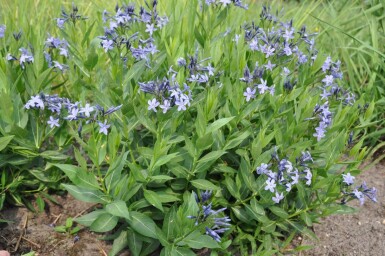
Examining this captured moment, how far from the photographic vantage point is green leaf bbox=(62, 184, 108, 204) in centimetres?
232

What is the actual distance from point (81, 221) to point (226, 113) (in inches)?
36.8

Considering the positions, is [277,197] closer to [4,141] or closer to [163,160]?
[163,160]

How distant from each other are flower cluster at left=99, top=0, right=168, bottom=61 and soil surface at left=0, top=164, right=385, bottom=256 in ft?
3.53

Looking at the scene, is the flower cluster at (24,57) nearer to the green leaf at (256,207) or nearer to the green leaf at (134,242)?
the green leaf at (134,242)

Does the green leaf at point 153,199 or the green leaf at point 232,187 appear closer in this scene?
the green leaf at point 153,199

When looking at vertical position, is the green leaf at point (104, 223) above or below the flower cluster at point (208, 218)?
below

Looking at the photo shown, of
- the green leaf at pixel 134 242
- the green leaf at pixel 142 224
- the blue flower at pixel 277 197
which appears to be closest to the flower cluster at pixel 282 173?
the blue flower at pixel 277 197

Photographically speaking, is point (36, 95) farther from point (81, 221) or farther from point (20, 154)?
point (81, 221)

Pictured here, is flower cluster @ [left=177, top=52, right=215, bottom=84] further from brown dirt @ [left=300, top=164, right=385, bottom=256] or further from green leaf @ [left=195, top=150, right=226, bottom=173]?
brown dirt @ [left=300, top=164, right=385, bottom=256]

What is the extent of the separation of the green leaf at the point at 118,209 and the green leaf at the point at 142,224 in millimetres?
177

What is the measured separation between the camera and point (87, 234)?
2.84 metres

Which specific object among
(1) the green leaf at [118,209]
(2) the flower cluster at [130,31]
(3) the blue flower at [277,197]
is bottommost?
(1) the green leaf at [118,209]

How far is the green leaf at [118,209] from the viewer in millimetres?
2181

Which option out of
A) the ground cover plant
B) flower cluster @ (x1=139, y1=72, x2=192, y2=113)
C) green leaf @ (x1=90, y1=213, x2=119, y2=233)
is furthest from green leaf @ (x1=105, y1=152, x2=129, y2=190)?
flower cluster @ (x1=139, y1=72, x2=192, y2=113)
